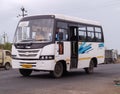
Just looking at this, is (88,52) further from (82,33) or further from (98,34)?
(98,34)

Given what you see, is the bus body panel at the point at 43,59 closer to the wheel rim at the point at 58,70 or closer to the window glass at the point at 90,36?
the wheel rim at the point at 58,70

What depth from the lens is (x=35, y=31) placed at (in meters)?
19.3

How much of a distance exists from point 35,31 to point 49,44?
1.20 meters

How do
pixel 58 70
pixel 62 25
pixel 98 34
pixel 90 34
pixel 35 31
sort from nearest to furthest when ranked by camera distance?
pixel 35 31
pixel 58 70
pixel 62 25
pixel 90 34
pixel 98 34

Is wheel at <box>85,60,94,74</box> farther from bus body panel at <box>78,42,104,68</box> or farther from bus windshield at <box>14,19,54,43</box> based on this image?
bus windshield at <box>14,19,54,43</box>

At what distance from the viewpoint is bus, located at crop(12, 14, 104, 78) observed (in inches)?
735

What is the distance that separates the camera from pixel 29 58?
18.9m

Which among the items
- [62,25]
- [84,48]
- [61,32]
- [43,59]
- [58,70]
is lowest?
[58,70]

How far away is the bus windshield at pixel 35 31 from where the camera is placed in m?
18.9

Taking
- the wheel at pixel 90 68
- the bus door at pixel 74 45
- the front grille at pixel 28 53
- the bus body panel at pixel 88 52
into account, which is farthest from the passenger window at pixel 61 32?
the wheel at pixel 90 68

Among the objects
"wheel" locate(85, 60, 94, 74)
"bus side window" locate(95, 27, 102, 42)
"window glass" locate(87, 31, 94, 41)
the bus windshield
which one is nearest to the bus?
the bus windshield

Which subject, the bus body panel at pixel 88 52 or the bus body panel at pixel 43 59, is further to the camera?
the bus body panel at pixel 88 52

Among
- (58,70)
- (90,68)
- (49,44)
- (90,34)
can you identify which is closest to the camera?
(49,44)

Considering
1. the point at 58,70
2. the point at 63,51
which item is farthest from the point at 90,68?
the point at 58,70
